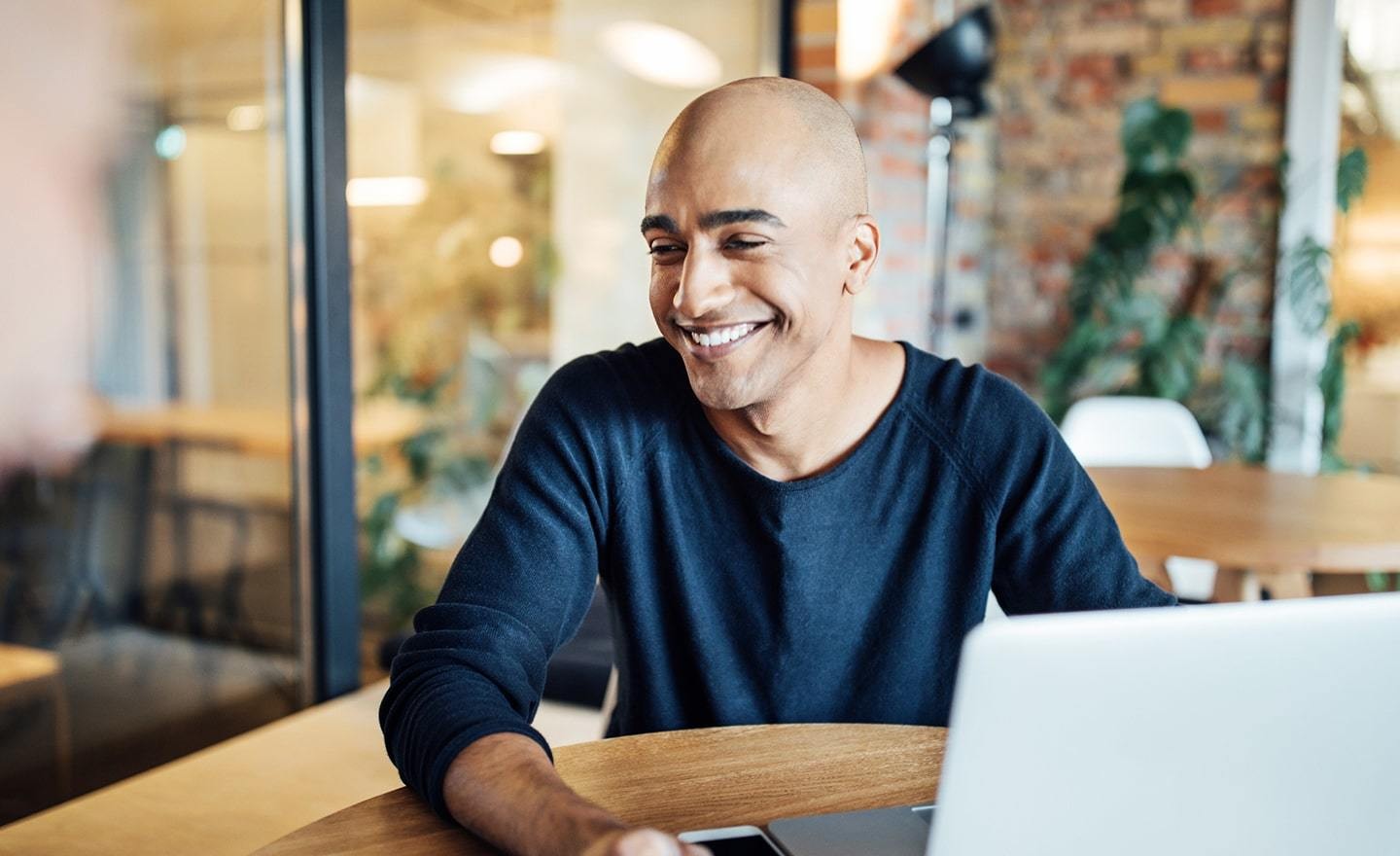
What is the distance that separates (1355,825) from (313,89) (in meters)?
2.10

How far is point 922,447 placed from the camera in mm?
1345

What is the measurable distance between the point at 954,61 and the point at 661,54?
0.89 m

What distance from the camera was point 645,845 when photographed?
2.37 ft

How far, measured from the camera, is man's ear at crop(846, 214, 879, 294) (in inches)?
52.9

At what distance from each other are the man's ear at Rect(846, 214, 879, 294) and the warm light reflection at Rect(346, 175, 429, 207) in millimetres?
1341

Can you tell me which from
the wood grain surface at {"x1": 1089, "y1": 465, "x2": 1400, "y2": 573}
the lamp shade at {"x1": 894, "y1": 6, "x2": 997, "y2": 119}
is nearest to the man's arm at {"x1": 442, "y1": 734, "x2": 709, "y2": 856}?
the wood grain surface at {"x1": 1089, "y1": 465, "x2": 1400, "y2": 573}

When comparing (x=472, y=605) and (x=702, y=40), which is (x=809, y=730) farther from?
(x=702, y=40)

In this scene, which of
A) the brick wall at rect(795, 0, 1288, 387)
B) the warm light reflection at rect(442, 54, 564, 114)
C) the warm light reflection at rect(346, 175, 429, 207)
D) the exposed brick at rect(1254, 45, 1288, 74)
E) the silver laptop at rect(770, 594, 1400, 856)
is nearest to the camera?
the silver laptop at rect(770, 594, 1400, 856)

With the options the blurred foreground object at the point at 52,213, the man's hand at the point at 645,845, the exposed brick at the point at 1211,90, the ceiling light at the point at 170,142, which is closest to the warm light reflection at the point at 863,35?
the exposed brick at the point at 1211,90

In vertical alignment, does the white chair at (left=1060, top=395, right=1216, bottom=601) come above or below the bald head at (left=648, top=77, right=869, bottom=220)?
below

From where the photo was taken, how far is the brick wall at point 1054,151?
12.8 ft

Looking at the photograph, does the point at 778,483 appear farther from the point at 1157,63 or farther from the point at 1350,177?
the point at 1157,63

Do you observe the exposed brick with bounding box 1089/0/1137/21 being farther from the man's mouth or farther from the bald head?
the man's mouth

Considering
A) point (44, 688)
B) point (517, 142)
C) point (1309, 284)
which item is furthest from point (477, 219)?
point (1309, 284)
